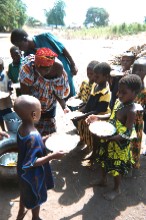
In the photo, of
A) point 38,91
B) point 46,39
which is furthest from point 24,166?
point 46,39

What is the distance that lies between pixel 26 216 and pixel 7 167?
53 cm

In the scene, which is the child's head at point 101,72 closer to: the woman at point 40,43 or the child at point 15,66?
the woman at point 40,43

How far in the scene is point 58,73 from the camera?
2791 millimetres

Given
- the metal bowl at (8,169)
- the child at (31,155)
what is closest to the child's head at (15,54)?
the metal bowl at (8,169)

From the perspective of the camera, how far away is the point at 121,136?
244cm

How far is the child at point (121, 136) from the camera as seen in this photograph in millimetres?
2426

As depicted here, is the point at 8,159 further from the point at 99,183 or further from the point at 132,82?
the point at 132,82

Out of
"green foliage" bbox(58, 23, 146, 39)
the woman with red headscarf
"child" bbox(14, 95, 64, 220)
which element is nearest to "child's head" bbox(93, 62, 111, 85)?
the woman with red headscarf

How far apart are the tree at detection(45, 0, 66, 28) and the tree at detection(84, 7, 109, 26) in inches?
509

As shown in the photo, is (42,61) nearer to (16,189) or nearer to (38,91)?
(38,91)

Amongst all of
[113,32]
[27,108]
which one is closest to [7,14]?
[113,32]

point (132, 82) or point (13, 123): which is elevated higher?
point (132, 82)

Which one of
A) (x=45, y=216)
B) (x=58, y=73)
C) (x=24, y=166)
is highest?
(x=58, y=73)

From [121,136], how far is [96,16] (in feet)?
257
